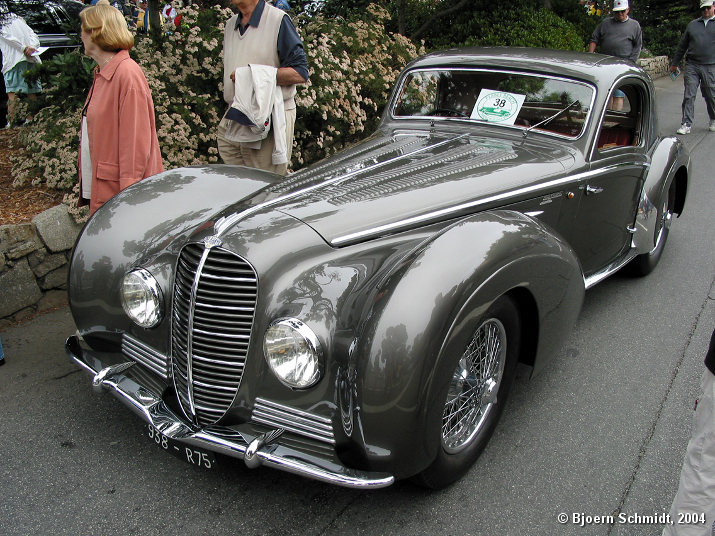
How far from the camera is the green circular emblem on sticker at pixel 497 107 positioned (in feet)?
12.0

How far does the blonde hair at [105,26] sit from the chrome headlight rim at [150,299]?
1.49 meters

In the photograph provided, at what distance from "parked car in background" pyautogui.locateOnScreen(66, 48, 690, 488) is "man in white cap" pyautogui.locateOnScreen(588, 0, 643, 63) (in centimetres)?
500

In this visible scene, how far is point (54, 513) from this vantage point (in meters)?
2.40

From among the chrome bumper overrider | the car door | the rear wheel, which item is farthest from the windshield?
the chrome bumper overrider

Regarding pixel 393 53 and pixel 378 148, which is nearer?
pixel 378 148

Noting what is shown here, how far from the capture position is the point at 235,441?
2.19 meters

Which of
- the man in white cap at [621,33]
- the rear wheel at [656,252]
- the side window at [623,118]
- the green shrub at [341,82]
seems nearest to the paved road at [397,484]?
the rear wheel at [656,252]

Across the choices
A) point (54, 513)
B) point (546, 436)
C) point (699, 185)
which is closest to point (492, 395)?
point (546, 436)

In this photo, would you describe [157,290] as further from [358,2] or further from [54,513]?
[358,2]

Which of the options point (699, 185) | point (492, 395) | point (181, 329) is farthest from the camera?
point (699, 185)

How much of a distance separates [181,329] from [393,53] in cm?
594

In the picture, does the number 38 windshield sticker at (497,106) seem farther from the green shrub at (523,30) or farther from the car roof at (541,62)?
the green shrub at (523,30)

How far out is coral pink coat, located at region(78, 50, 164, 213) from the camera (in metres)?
3.36

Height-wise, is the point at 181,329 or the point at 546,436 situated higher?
the point at 181,329
